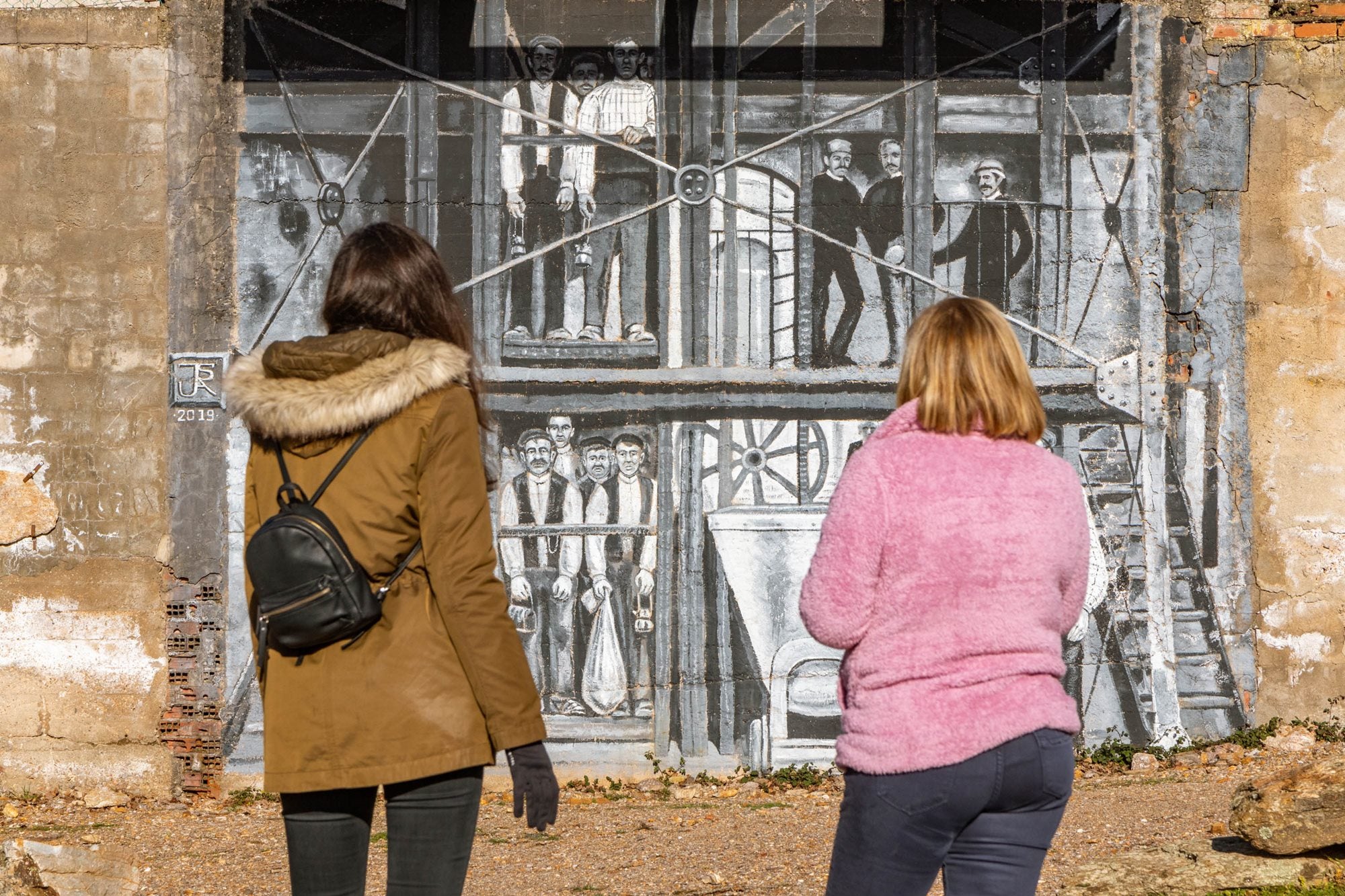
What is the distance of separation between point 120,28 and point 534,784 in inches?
199

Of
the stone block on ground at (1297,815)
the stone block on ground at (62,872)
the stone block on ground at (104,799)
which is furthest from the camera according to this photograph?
the stone block on ground at (104,799)

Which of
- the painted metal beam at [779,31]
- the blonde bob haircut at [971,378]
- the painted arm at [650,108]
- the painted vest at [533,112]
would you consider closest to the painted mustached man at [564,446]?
the painted vest at [533,112]

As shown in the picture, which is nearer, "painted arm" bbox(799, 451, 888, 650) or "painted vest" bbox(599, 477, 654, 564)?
Result: "painted arm" bbox(799, 451, 888, 650)

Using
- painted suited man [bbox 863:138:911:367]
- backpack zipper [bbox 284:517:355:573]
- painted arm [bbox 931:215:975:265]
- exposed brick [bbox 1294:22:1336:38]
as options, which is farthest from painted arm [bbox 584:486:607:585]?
exposed brick [bbox 1294:22:1336:38]

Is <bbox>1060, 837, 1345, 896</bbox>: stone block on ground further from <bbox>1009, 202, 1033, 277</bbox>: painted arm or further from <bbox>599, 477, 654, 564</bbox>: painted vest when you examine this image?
<bbox>1009, 202, 1033, 277</bbox>: painted arm

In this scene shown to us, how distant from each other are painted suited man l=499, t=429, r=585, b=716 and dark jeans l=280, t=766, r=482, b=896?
366 cm

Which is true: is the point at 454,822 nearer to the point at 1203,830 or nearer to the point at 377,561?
the point at 377,561

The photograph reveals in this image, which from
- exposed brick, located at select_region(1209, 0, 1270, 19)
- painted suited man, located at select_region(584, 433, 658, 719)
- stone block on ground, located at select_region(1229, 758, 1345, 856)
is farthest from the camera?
exposed brick, located at select_region(1209, 0, 1270, 19)

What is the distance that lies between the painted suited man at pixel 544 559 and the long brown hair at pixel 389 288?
11.7ft

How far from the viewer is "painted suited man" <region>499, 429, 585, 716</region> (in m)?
6.12

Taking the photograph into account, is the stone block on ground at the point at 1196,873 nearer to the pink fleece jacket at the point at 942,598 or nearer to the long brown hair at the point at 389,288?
the pink fleece jacket at the point at 942,598

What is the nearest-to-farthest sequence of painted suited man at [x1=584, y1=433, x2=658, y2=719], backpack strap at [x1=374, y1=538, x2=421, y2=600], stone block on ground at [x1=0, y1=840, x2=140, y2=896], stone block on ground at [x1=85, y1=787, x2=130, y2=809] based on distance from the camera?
backpack strap at [x1=374, y1=538, x2=421, y2=600] → stone block on ground at [x1=0, y1=840, x2=140, y2=896] → stone block on ground at [x1=85, y1=787, x2=130, y2=809] → painted suited man at [x1=584, y1=433, x2=658, y2=719]

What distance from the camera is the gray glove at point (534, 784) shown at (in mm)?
2346

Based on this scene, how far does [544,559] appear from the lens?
613 cm
